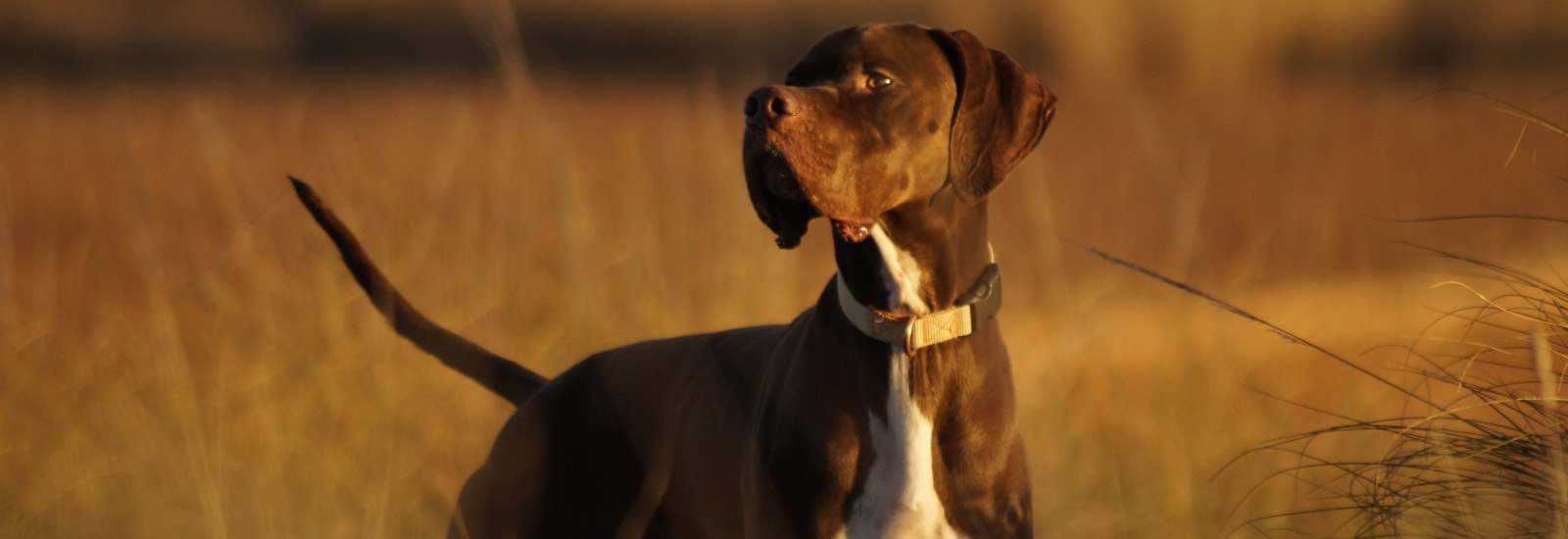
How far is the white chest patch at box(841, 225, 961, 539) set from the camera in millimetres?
3018

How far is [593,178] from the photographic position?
9297 millimetres

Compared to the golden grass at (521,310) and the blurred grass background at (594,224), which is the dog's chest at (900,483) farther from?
the blurred grass background at (594,224)

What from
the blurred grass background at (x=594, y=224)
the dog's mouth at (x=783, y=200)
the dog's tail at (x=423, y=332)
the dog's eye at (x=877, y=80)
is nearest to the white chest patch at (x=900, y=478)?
the dog's mouth at (x=783, y=200)

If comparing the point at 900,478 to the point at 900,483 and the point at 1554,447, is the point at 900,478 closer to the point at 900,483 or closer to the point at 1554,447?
the point at 900,483

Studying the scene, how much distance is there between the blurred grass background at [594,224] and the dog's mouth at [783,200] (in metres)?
1.69

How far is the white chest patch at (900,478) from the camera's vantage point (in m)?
3.02

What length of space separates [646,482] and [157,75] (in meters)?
12.3

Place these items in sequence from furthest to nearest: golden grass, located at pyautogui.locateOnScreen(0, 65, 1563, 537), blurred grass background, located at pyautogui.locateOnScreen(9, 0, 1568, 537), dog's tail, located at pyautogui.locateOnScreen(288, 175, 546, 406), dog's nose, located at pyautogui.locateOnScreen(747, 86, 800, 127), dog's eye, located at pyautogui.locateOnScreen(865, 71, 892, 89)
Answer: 1. blurred grass background, located at pyautogui.locateOnScreen(9, 0, 1568, 537)
2. golden grass, located at pyautogui.locateOnScreen(0, 65, 1563, 537)
3. dog's tail, located at pyautogui.locateOnScreen(288, 175, 546, 406)
4. dog's eye, located at pyautogui.locateOnScreen(865, 71, 892, 89)
5. dog's nose, located at pyautogui.locateOnScreen(747, 86, 800, 127)

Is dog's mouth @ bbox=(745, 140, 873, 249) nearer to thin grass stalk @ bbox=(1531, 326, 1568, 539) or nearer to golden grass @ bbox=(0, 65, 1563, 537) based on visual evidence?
thin grass stalk @ bbox=(1531, 326, 1568, 539)

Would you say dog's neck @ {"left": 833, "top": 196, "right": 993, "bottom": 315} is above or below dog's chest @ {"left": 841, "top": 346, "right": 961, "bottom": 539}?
above

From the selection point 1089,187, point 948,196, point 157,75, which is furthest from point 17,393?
point 157,75

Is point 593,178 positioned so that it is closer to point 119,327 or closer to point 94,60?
point 119,327

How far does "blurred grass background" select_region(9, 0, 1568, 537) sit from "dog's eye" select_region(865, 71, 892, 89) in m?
1.87

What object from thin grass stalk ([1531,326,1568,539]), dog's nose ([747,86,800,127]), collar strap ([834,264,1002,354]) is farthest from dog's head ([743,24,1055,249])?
thin grass stalk ([1531,326,1568,539])
